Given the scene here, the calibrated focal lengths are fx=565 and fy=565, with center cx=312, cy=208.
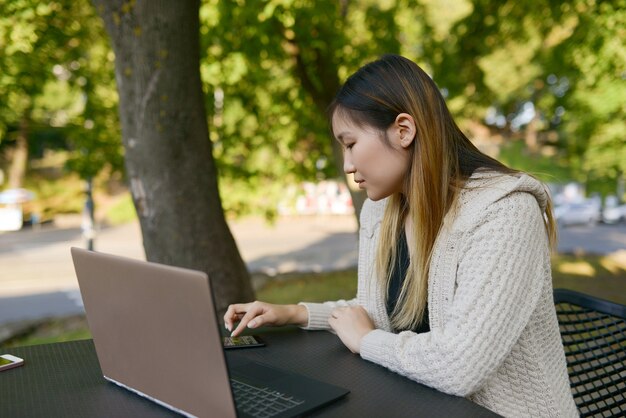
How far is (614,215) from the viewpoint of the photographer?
2081 cm

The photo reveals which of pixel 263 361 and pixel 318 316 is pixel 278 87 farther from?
pixel 263 361

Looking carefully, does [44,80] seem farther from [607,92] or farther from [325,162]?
[607,92]

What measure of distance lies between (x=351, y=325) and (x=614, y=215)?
871 inches

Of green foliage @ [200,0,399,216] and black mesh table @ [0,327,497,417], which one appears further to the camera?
green foliage @ [200,0,399,216]

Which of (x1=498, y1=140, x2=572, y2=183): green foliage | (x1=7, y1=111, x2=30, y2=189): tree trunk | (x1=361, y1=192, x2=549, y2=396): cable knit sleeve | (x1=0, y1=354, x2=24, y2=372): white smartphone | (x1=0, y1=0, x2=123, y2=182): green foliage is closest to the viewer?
(x1=361, y1=192, x2=549, y2=396): cable knit sleeve

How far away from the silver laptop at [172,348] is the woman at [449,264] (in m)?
0.29

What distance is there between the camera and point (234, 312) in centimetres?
176

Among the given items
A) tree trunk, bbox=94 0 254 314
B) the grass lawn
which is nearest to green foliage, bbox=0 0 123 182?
the grass lawn

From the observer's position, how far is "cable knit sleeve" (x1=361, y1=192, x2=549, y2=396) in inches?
51.9

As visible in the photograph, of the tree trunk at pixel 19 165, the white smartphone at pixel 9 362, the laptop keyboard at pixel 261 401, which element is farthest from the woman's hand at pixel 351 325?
the tree trunk at pixel 19 165

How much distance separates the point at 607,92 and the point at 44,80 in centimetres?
775

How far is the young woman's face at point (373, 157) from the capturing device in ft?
5.19

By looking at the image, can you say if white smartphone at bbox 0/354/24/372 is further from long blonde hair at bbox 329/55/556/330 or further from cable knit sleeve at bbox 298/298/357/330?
long blonde hair at bbox 329/55/556/330

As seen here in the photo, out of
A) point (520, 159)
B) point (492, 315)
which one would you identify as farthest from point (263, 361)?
point (520, 159)
